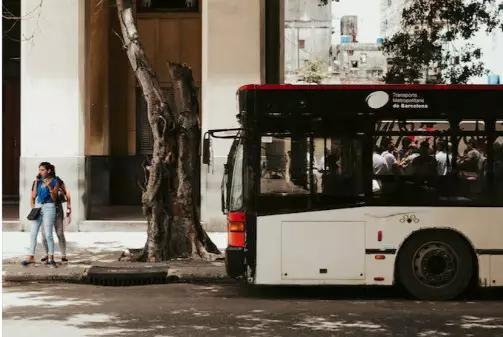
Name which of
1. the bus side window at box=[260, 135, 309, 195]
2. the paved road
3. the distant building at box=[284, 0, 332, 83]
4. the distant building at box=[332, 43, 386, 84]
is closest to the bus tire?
the paved road

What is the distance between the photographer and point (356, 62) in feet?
290

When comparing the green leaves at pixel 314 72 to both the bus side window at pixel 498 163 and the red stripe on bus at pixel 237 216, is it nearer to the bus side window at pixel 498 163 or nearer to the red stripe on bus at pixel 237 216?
the bus side window at pixel 498 163

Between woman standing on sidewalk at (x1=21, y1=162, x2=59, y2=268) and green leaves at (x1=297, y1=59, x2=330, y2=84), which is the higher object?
green leaves at (x1=297, y1=59, x2=330, y2=84)

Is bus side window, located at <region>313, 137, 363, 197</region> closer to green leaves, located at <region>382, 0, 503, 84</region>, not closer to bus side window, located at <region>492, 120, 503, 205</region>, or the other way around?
bus side window, located at <region>492, 120, 503, 205</region>

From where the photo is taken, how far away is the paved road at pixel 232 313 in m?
9.00

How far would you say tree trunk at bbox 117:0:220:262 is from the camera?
47.5 ft

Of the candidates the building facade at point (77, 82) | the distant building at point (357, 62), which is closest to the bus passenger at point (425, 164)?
the building facade at point (77, 82)

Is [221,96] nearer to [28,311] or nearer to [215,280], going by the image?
[215,280]

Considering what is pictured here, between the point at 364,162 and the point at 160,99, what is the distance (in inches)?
191

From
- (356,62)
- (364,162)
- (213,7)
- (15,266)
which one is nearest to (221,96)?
(213,7)

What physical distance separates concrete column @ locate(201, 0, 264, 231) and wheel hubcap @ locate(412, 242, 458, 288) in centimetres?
870

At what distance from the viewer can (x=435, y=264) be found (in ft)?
36.3

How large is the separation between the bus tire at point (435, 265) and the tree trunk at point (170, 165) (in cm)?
449

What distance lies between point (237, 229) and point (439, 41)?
14.6 m
